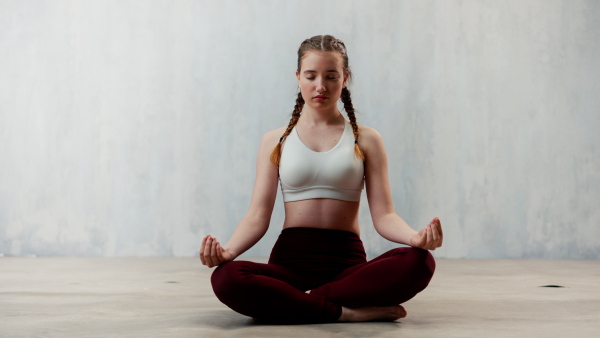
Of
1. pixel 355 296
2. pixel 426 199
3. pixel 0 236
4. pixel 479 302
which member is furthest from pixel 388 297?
pixel 0 236

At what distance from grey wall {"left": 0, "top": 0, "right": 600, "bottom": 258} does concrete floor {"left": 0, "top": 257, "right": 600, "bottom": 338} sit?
2.24ft

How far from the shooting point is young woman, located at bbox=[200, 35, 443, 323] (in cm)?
159

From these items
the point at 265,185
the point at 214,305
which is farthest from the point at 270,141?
the point at 214,305

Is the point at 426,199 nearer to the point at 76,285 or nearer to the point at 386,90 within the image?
the point at 386,90

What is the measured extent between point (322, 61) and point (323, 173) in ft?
0.97

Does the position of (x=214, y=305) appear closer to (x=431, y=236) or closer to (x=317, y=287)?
(x=317, y=287)

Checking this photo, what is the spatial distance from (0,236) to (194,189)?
1218 mm

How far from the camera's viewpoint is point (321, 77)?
5.81 feet

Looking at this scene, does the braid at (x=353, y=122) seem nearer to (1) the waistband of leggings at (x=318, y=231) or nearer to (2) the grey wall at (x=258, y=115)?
(1) the waistband of leggings at (x=318, y=231)

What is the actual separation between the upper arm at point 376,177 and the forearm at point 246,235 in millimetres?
296

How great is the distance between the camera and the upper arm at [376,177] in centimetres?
182

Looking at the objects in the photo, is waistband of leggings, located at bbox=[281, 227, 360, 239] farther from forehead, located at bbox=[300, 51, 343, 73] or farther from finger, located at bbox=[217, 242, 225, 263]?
forehead, located at bbox=[300, 51, 343, 73]

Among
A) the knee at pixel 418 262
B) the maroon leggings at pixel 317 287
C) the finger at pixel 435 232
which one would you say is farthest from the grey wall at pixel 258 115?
the finger at pixel 435 232

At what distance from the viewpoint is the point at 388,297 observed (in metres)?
1.62
